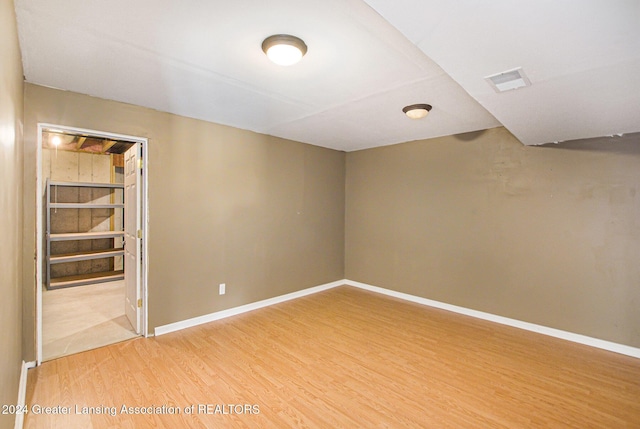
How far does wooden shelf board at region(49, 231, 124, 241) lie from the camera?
523 cm

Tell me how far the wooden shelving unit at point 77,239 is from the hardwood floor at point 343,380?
3.34 m

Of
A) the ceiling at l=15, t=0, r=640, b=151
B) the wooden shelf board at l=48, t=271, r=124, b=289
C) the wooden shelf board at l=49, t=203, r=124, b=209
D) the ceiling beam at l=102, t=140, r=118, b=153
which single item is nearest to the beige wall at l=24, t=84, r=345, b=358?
the ceiling at l=15, t=0, r=640, b=151

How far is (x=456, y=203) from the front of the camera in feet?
13.5

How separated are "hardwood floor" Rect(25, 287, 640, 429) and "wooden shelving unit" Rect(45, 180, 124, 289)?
3.34m

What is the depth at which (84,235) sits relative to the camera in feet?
18.2

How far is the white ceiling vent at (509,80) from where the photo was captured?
188cm

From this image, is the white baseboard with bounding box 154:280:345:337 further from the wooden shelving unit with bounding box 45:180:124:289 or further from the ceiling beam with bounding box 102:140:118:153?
the ceiling beam with bounding box 102:140:118:153

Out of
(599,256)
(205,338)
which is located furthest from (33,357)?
(599,256)

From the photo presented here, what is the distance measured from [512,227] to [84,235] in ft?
22.7

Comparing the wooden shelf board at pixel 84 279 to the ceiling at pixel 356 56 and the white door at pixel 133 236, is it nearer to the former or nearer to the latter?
the white door at pixel 133 236

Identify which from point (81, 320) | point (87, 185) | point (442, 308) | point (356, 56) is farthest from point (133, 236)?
point (442, 308)

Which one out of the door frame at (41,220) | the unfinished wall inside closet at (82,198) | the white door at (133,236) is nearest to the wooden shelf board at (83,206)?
the unfinished wall inside closet at (82,198)

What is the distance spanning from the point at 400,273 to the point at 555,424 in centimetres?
275

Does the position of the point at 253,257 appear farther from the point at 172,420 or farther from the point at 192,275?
the point at 172,420
